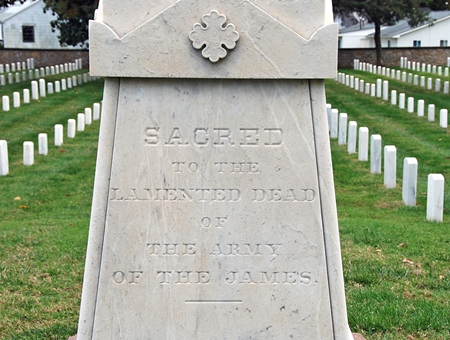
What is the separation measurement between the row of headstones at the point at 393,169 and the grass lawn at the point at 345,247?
0.62 feet

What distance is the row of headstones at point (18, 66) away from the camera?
138 ft

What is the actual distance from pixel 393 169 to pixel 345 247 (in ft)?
16.3

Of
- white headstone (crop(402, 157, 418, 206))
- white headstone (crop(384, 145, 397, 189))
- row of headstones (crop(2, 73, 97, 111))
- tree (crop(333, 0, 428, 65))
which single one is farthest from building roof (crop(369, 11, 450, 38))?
white headstone (crop(402, 157, 418, 206))

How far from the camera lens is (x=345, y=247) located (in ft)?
24.3

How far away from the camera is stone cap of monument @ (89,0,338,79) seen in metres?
3.82

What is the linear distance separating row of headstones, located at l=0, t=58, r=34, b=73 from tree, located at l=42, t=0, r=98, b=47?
2277 mm

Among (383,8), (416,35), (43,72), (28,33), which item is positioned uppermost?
(383,8)

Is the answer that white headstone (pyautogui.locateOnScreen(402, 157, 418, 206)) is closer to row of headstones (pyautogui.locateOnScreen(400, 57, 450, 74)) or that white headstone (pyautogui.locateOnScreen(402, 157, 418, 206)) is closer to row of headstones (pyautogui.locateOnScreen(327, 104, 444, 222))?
row of headstones (pyautogui.locateOnScreen(327, 104, 444, 222))

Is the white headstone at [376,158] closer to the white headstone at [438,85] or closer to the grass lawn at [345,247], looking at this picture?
the grass lawn at [345,247]

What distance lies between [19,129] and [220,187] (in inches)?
674

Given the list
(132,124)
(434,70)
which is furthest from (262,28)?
(434,70)

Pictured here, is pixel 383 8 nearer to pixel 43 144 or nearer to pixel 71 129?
pixel 71 129

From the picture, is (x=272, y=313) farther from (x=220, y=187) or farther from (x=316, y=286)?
(x=220, y=187)

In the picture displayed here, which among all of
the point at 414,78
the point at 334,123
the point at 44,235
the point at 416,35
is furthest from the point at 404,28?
the point at 44,235
